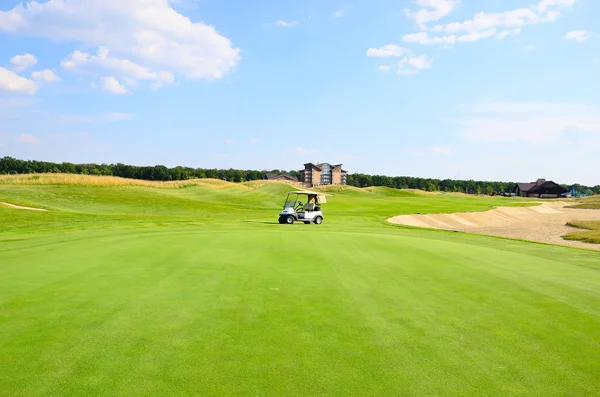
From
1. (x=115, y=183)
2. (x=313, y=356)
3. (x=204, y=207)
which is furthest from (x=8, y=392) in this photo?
(x=115, y=183)

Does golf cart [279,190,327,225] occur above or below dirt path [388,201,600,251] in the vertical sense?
above

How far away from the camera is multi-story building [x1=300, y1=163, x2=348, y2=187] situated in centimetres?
16879

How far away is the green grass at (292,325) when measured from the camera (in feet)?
14.8

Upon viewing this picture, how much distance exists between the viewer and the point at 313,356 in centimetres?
517

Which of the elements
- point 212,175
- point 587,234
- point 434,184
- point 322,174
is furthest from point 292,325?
point 322,174

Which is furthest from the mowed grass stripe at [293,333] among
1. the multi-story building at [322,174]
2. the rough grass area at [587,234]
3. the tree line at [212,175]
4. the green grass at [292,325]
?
the multi-story building at [322,174]

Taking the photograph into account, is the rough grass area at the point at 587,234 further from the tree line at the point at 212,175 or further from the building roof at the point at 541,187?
the building roof at the point at 541,187

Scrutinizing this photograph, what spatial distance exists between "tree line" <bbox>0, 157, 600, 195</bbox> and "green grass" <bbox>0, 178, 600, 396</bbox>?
98.8 metres

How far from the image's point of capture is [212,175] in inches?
5153

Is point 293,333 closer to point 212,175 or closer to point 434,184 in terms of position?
point 212,175

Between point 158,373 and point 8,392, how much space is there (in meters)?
1.31

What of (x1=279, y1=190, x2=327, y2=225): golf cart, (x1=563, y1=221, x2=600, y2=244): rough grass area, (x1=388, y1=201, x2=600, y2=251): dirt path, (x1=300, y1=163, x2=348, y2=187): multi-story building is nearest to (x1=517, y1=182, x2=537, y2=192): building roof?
(x1=300, y1=163, x2=348, y2=187): multi-story building

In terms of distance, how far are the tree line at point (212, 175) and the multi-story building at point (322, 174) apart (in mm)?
11101

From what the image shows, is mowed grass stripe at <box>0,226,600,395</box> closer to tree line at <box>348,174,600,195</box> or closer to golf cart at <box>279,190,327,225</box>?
golf cart at <box>279,190,327,225</box>
